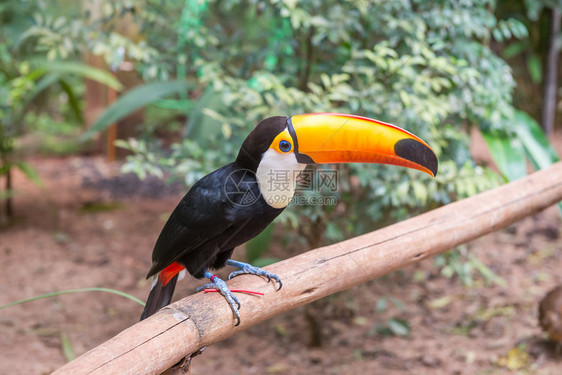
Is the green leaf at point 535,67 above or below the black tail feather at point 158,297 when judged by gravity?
below

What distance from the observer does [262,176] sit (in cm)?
134

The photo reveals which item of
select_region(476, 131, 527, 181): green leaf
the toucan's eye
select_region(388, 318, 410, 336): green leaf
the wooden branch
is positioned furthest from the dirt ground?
the toucan's eye

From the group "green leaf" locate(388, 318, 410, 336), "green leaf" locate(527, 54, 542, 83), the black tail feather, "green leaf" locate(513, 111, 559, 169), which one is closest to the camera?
the black tail feather

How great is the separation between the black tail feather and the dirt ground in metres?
0.92

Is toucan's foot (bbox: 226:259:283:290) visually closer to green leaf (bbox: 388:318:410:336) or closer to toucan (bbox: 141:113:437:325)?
toucan (bbox: 141:113:437:325)

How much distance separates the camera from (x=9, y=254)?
10.2 ft

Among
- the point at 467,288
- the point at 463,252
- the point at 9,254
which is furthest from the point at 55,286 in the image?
the point at 467,288

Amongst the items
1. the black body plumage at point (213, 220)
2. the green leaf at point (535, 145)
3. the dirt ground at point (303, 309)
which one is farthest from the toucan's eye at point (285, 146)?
the green leaf at point (535, 145)

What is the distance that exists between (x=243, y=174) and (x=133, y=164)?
888mm

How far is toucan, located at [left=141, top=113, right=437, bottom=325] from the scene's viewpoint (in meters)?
1.31

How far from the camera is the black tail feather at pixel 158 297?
1471 mm

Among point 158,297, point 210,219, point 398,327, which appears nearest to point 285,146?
point 210,219

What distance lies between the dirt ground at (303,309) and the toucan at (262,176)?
3.51 ft

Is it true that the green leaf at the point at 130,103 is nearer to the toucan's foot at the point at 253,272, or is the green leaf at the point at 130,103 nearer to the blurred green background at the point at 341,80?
the blurred green background at the point at 341,80
